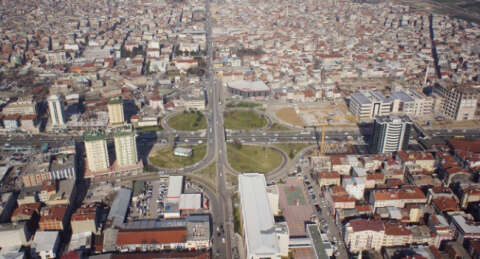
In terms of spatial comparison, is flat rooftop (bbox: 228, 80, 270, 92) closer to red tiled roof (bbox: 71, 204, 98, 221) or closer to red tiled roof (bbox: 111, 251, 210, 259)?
red tiled roof (bbox: 71, 204, 98, 221)

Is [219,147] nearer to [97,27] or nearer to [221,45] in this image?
[221,45]

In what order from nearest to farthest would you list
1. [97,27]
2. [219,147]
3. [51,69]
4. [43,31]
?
[219,147] → [51,69] → [43,31] → [97,27]

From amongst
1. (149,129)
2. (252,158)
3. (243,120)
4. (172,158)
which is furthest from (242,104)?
(172,158)

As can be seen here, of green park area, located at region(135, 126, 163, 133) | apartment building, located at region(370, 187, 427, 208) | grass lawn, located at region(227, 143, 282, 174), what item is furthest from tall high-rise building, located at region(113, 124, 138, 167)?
apartment building, located at region(370, 187, 427, 208)

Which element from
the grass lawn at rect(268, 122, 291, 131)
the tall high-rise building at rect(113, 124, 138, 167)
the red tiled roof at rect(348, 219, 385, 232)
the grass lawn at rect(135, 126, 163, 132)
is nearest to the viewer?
the red tiled roof at rect(348, 219, 385, 232)

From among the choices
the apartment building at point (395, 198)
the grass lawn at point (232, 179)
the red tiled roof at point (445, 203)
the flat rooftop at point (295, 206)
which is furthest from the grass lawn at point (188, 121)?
the red tiled roof at point (445, 203)

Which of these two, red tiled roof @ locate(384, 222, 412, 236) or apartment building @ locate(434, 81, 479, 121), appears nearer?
red tiled roof @ locate(384, 222, 412, 236)

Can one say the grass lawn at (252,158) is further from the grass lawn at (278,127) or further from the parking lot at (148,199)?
the parking lot at (148,199)

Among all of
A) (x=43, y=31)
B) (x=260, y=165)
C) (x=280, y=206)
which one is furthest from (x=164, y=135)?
(x=43, y=31)
